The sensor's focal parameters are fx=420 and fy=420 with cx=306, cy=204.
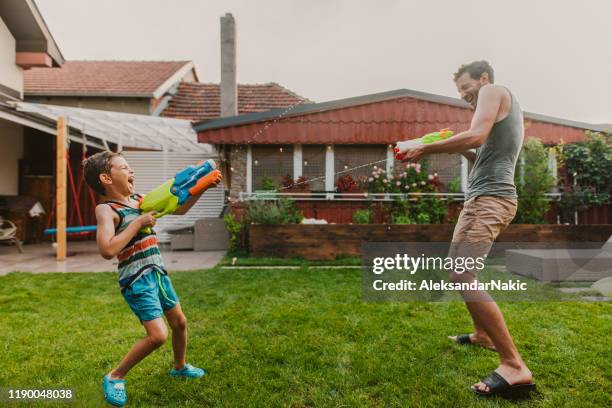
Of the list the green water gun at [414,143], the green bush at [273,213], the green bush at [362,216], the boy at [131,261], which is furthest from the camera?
the green bush at [362,216]

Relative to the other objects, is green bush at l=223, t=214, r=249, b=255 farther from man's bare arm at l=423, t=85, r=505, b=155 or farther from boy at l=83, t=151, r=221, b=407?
man's bare arm at l=423, t=85, r=505, b=155

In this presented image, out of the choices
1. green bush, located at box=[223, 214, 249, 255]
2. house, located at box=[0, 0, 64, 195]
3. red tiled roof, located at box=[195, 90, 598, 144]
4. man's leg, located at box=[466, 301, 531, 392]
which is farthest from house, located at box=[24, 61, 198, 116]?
man's leg, located at box=[466, 301, 531, 392]

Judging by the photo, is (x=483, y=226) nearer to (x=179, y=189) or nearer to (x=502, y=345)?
(x=502, y=345)

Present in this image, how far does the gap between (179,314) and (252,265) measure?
4136 mm

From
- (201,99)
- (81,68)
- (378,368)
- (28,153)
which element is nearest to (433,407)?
(378,368)

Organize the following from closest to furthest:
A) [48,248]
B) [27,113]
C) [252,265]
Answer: [252,265], [27,113], [48,248]

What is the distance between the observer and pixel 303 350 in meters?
2.83

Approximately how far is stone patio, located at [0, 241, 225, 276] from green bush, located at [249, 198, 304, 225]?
102 cm

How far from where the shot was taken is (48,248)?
348 inches

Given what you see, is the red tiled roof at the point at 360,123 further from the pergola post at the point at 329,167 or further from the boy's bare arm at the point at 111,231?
the boy's bare arm at the point at 111,231

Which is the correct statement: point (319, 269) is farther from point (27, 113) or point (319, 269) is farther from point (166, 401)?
point (27, 113)

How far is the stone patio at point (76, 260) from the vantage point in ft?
20.6

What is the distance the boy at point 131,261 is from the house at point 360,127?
19.8ft

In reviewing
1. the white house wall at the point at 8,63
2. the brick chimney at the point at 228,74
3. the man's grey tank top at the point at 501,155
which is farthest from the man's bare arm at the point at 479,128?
the white house wall at the point at 8,63
